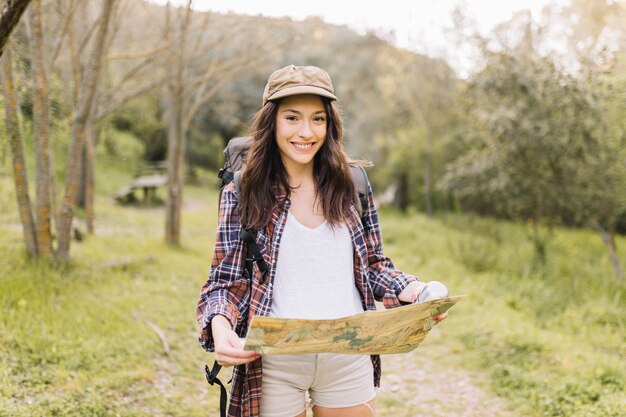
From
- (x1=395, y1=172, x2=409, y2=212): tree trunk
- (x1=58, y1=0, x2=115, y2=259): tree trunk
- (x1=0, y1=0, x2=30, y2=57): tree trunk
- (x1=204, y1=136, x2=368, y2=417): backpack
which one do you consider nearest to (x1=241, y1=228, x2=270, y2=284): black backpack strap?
(x1=204, y1=136, x2=368, y2=417): backpack

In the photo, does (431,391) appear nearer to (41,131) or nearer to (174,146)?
(41,131)

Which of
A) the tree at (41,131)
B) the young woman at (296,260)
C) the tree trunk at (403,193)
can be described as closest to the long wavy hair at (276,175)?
the young woman at (296,260)

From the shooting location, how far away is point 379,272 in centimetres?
200

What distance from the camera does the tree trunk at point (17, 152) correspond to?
4.70 metres

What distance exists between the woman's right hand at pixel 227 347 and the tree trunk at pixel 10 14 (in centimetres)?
124

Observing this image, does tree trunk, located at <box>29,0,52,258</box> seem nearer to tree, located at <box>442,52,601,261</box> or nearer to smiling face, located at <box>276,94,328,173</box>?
smiling face, located at <box>276,94,328,173</box>

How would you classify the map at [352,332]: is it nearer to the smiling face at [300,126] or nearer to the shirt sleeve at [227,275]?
the shirt sleeve at [227,275]

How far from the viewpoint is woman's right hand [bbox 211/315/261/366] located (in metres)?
1.54

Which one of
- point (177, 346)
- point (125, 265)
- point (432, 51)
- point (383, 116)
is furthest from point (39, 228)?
point (383, 116)

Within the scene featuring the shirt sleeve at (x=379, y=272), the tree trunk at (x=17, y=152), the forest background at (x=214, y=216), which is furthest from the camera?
the tree trunk at (x=17, y=152)

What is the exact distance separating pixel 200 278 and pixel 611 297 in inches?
210

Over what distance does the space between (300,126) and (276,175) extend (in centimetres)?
21

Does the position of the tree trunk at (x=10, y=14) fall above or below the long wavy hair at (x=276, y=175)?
above

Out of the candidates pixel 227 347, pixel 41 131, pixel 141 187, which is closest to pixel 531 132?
pixel 41 131
